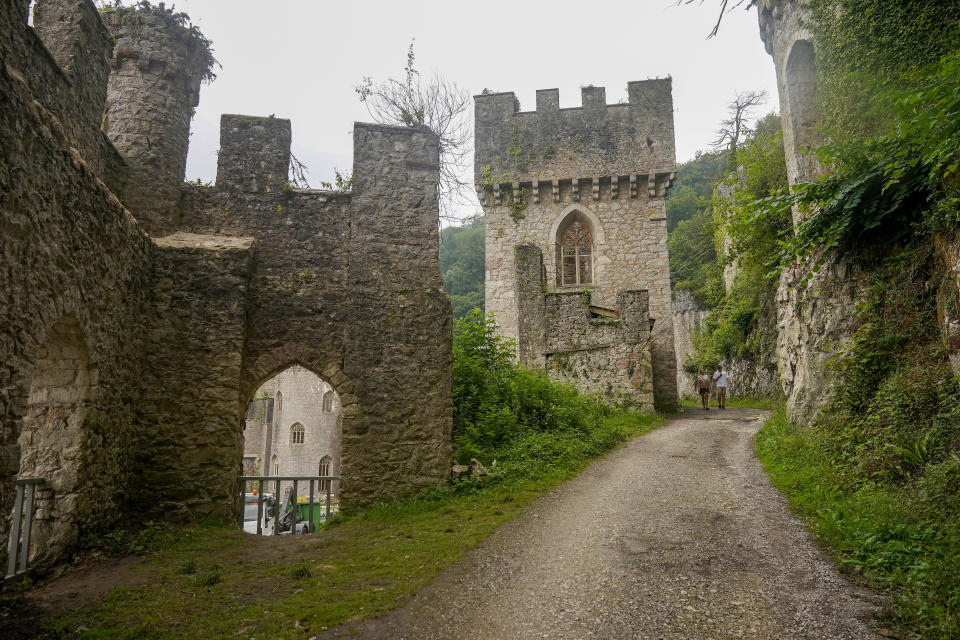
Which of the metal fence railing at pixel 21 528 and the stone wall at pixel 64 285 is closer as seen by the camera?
the stone wall at pixel 64 285

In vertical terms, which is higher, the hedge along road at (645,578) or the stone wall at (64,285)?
the stone wall at (64,285)

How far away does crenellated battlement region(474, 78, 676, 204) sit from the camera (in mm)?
18359

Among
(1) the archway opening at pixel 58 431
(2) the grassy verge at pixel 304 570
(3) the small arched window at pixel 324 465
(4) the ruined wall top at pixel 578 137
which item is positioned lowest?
(3) the small arched window at pixel 324 465

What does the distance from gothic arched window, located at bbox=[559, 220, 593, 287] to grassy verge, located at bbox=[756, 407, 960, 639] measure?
41.5ft

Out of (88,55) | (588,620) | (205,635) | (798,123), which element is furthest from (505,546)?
(798,123)

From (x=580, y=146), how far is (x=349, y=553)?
16.4 m

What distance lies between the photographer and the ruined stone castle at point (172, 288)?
4.29m

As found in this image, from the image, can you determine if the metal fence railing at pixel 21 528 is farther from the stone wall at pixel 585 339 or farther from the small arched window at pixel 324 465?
the small arched window at pixel 324 465

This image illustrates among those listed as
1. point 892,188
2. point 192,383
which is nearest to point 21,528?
point 192,383

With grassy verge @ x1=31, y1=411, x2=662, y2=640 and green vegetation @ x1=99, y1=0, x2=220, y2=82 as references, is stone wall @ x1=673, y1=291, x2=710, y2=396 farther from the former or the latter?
green vegetation @ x1=99, y1=0, x2=220, y2=82

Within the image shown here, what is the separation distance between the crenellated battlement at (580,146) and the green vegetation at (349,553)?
1063cm

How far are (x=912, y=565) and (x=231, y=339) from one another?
21.8 feet

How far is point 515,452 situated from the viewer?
8.23 meters

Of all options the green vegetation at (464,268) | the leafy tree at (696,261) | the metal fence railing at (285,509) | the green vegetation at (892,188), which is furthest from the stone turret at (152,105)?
the green vegetation at (464,268)
